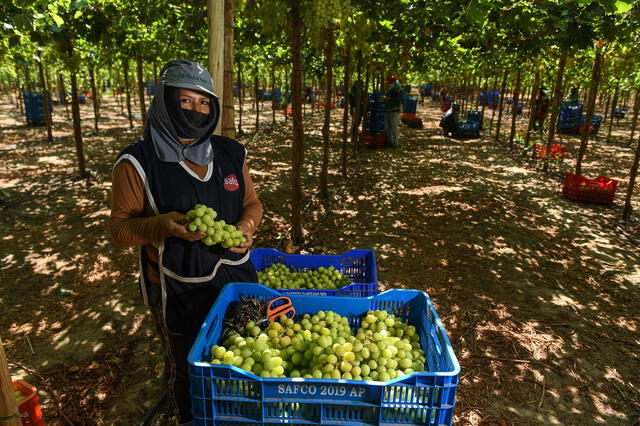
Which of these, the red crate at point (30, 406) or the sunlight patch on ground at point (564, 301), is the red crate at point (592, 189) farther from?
the red crate at point (30, 406)

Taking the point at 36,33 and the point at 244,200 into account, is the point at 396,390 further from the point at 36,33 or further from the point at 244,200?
the point at 36,33

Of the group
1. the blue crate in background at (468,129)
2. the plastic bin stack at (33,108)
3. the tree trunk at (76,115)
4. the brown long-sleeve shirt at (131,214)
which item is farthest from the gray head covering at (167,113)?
the plastic bin stack at (33,108)

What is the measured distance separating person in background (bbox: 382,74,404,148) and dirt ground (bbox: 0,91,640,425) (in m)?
4.28

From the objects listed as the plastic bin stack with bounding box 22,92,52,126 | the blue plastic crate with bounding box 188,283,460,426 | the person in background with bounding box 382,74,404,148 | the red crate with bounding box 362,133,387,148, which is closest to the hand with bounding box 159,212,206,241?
the blue plastic crate with bounding box 188,283,460,426

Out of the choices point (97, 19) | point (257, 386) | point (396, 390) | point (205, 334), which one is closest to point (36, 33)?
point (97, 19)

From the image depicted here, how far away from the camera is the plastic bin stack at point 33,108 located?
2030cm

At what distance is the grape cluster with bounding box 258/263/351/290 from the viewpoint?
12.7 feet

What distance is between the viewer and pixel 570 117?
20578mm

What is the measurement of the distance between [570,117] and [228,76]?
22.5 meters

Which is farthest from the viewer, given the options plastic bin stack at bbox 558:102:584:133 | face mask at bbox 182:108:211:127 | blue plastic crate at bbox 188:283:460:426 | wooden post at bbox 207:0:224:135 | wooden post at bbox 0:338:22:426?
plastic bin stack at bbox 558:102:584:133

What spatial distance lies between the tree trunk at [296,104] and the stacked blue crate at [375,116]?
10071 millimetres

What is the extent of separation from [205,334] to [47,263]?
533cm

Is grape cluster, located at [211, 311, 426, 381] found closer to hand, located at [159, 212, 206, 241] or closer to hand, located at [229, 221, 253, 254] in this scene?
hand, located at [229, 221, 253, 254]

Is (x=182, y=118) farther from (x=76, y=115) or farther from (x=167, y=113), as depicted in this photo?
(x=76, y=115)
